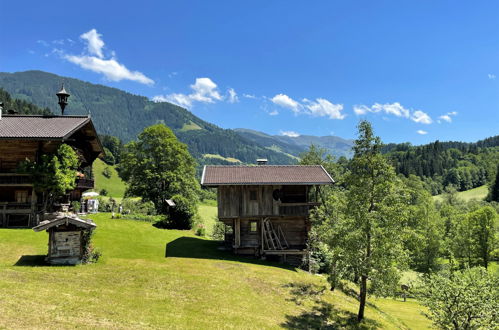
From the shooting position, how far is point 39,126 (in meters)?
32.3

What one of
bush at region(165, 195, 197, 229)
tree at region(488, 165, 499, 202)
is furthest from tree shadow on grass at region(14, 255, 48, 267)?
tree at region(488, 165, 499, 202)

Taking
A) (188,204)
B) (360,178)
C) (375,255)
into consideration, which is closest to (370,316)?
(375,255)

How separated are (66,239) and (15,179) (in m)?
14.6

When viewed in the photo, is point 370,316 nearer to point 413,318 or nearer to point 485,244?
point 413,318

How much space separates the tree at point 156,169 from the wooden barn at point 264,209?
1857 cm

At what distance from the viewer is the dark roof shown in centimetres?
3014

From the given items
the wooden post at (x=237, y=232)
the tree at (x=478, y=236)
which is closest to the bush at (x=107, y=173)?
the wooden post at (x=237, y=232)

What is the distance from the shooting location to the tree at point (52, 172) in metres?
29.6

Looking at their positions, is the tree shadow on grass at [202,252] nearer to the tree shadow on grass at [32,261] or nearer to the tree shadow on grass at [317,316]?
the tree shadow on grass at [317,316]

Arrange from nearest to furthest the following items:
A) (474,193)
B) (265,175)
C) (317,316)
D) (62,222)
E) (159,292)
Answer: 1. (159,292)
2. (317,316)
3. (62,222)
4. (265,175)
5. (474,193)

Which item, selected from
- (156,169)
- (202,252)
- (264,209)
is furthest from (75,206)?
(264,209)

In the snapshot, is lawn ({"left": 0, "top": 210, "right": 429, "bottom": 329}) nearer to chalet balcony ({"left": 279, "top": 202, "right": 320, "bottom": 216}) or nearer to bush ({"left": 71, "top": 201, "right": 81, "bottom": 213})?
chalet balcony ({"left": 279, "top": 202, "right": 320, "bottom": 216})

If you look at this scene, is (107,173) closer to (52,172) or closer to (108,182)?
(108,182)

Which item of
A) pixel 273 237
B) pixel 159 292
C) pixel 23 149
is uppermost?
pixel 23 149
